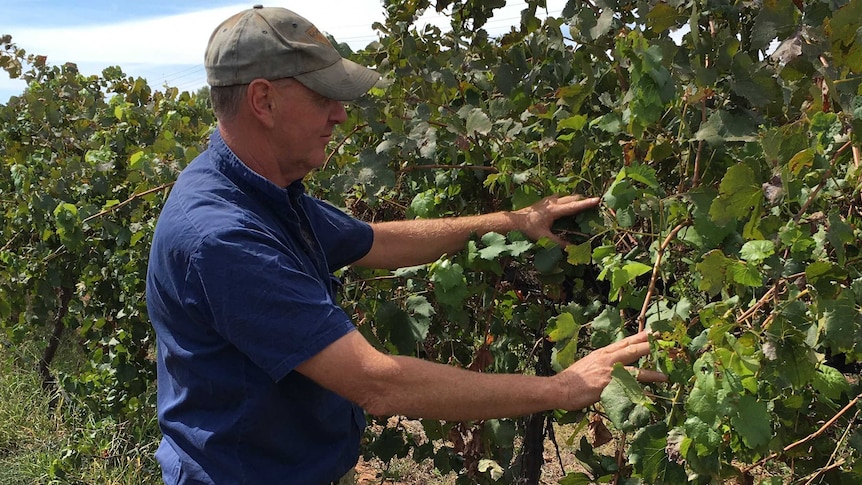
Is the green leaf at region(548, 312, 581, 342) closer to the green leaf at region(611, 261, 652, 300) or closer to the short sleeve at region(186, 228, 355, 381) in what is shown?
the green leaf at region(611, 261, 652, 300)

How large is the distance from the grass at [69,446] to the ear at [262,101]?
123 inches

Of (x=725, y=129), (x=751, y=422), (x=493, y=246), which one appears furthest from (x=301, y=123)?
(x=751, y=422)

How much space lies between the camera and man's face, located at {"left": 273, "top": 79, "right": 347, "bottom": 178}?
77.7 inches

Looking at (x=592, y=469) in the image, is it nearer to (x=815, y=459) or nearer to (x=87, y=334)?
(x=815, y=459)

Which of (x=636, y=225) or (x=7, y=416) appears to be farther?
(x=7, y=416)

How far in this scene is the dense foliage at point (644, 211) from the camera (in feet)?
4.79

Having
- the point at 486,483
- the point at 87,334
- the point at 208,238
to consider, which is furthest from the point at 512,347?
the point at 87,334

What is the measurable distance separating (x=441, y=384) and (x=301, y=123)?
26.8 inches

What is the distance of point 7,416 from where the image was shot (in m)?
5.50

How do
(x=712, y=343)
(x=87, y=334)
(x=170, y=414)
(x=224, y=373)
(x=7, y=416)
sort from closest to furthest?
(x=712, y=343), (x=224, y=373), (x=170, y=414), (x=87, y=334), (x=7, y=416)

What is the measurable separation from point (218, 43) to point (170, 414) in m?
0.87

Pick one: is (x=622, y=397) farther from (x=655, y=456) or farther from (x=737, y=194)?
(x=737, y=194)

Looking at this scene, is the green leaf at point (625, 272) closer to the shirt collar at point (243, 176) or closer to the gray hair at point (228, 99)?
the shirt collar at point (243, 176)

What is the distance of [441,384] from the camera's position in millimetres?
1791
